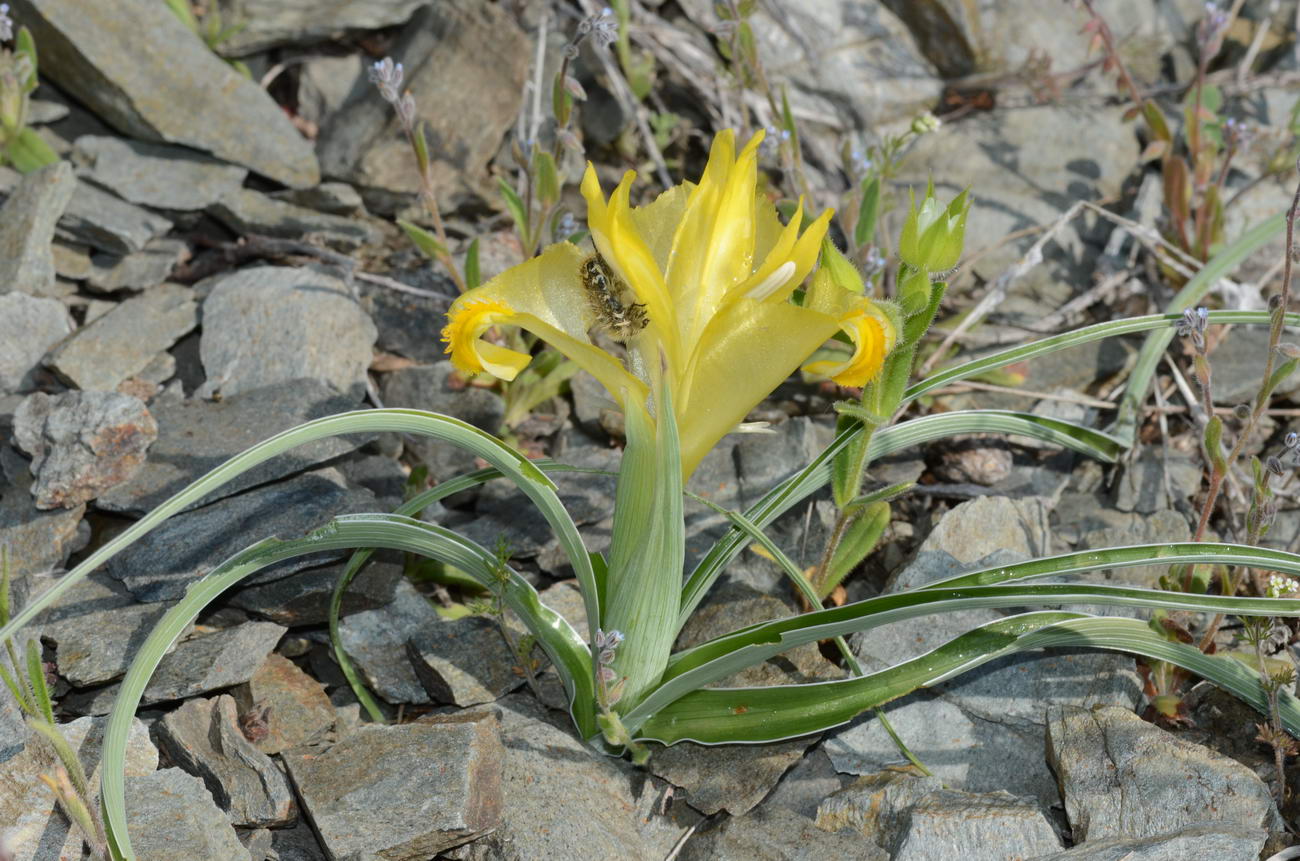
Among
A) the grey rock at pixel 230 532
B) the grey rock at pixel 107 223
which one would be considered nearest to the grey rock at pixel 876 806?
the grey rock at pixel 230 532

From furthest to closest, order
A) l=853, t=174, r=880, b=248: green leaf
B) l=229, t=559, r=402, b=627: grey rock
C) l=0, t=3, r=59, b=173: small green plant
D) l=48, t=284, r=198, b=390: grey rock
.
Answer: l=0, t=3, r=59, b=173: small green plant
l=853, t=174, r=880, b=248: green leaf
l=48, t=284, r=198, b=390: grey rock
l=229, t=559, r=402, b=627: grey rock

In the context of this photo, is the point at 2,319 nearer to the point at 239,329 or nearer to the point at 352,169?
the point at 239,329

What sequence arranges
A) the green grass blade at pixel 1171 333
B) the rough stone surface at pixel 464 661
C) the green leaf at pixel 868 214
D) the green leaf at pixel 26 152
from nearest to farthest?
1. the rough stone surface at pixel 464 661
2. the green grass blade at pixel 1171 333
3. the green leaf at pixel 868 214
4. the green leaf at pixel 26 152

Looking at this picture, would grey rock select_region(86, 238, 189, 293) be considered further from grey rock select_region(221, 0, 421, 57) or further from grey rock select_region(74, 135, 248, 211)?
grey rock select_region(221, 0, 421, 57)

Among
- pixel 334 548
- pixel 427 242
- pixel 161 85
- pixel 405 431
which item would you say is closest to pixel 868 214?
pixel 427 242

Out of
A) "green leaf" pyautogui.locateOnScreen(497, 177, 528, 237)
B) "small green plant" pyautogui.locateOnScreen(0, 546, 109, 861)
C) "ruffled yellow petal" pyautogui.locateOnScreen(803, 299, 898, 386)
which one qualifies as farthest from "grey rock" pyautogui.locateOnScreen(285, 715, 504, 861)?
"green leaf" pyautogui.locateOnScreen(497, 177, 528, 237)

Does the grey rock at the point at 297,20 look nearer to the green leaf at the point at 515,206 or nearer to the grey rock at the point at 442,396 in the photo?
the green leaf at the point at 515,206

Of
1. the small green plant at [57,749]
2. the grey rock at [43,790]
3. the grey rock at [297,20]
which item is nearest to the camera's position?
the small green plant at [57,749]
